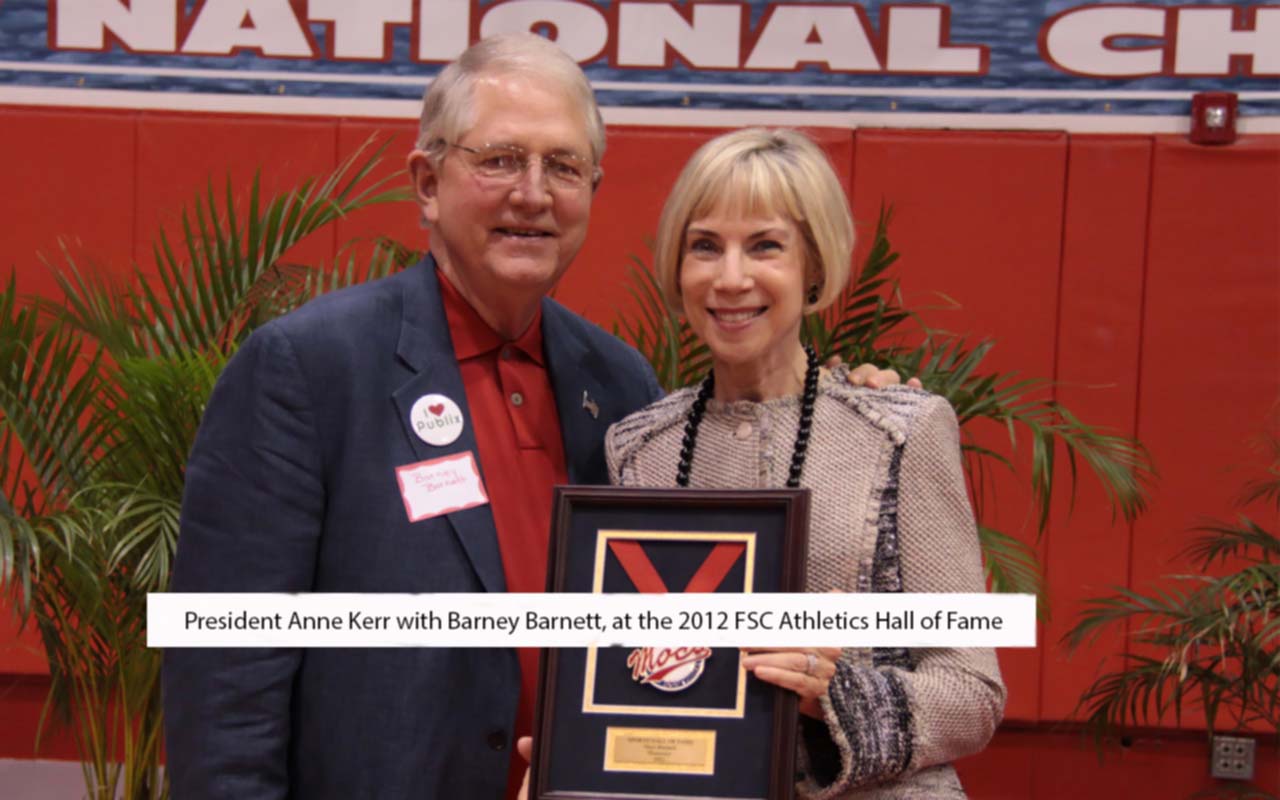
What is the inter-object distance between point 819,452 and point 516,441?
0.50 m

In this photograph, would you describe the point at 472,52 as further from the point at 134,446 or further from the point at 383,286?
the point at 134,446

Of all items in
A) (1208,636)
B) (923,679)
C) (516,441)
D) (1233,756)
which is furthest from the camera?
(1233,756)

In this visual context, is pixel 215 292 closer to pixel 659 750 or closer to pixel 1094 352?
pixel 659 750

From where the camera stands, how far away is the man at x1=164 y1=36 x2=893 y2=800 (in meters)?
1.80

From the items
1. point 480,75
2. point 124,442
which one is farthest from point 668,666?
point 124,442

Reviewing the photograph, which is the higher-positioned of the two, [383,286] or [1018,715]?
[383,286]

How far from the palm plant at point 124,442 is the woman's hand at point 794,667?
6.79ft

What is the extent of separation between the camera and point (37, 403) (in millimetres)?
3553

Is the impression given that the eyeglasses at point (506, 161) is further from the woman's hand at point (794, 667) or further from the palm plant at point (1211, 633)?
the palm plant at point (1211, 633)

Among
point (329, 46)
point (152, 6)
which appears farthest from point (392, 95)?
point (152, 6)

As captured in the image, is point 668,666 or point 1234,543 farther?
point 1234,543

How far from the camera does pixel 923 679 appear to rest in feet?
5.49

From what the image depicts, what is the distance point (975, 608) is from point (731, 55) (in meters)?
3.56
